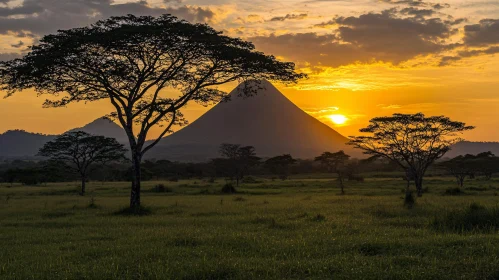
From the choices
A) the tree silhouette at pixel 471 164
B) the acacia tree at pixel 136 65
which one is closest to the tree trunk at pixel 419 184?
the acacia tree at pixel 136 65

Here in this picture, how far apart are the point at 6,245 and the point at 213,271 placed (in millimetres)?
7215

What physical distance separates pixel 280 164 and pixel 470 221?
3493 inches

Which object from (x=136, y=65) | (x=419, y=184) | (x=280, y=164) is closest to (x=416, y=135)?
(x=419, y=184)

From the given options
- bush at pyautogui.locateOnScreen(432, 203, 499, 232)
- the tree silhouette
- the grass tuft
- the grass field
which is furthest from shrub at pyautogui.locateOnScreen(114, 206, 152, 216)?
the tree silhouette

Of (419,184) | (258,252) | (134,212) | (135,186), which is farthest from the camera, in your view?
(419,184)

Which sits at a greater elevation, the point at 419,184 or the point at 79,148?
the point at 79,148

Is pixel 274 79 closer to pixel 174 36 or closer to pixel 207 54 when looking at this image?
pixel 207 54

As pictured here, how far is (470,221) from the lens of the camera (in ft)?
43.3

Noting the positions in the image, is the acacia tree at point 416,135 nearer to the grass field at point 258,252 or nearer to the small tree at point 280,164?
the grass field at point 258,252

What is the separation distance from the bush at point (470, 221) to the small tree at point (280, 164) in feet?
234

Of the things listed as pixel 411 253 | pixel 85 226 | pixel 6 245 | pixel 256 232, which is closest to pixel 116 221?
pixel 85 226

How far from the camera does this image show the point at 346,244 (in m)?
10.7

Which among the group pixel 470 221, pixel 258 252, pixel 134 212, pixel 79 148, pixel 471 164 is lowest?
pixel 134 212

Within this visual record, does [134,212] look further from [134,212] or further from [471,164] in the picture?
[471,164]
